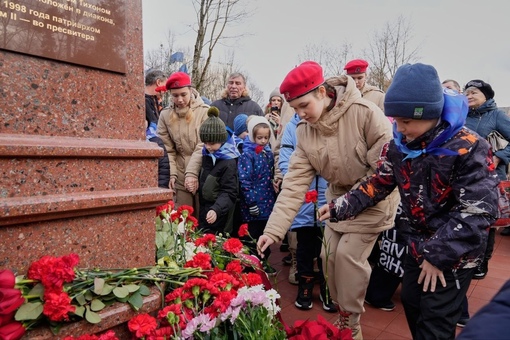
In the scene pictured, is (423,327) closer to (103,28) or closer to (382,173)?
(382,173)

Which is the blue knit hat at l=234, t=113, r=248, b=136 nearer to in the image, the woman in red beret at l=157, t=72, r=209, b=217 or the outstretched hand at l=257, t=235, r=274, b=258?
the woman in red beret at l=157, t=72, r=209, b=217

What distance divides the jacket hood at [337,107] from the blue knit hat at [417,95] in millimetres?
635

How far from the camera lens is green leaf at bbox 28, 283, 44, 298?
1392mm

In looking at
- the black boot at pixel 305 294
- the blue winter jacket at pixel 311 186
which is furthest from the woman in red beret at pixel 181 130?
the black boot at pixel 305 294

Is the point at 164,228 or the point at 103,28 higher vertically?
the point at 103,28

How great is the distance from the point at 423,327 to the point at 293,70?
1518 millimetres

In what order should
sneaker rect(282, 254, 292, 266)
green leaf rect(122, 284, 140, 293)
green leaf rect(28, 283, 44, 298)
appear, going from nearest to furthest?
green leaf rect(28, 283, 44, 298) → green leaf rect(122, 284, 140, 293) → sneaker rect(282, 254, 292, 266)

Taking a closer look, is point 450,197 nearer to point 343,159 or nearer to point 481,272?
point 343,159

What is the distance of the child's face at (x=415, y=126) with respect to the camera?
1.73 m

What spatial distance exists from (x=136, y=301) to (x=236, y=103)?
153 inches

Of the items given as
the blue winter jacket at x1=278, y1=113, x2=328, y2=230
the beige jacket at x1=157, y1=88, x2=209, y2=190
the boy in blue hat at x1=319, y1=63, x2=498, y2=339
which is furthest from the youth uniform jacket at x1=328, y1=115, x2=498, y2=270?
the beige jacket at x1=157, y1=88, x2=209, y2=190

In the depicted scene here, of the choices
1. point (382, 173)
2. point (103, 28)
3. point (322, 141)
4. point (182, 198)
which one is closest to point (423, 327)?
point (382, 173)

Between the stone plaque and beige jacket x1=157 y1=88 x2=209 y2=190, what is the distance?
2.20 meters

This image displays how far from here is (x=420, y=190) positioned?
1770mm
